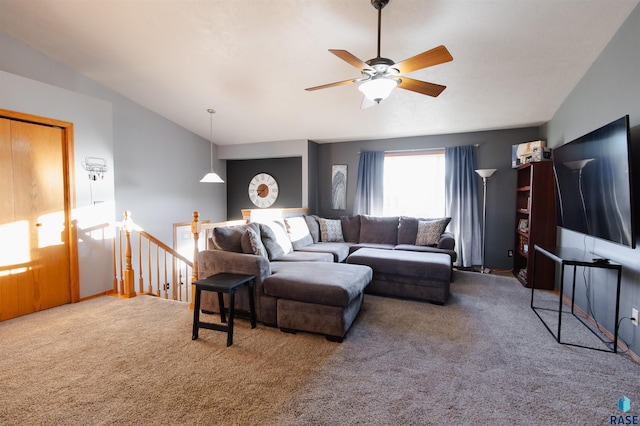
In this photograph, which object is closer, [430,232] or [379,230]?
[430,232]

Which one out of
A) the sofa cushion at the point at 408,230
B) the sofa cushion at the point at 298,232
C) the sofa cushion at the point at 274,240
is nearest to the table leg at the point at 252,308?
the sofa cushion at the point at 274,240

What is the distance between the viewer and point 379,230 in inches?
199

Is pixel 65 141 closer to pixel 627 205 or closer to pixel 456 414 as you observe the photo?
pixel 456 414

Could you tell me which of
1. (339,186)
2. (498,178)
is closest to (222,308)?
(339,186)

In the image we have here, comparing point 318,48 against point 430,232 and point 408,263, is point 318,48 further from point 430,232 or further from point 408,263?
point 430,232

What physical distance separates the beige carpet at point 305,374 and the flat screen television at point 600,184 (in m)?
1.01

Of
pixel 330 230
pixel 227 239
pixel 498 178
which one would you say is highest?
pixel 498 178

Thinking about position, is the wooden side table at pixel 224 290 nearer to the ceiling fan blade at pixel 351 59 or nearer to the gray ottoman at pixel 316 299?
the gray ottoman at pixel 316 299

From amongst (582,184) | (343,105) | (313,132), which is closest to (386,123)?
(343,105)

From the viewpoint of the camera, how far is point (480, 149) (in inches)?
195

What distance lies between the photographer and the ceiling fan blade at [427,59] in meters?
1.90

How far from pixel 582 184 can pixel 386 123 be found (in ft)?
Answer: 9.05

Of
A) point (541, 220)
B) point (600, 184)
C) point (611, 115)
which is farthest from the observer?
point (541, 220)

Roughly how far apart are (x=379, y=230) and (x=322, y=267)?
2283 millimetres
